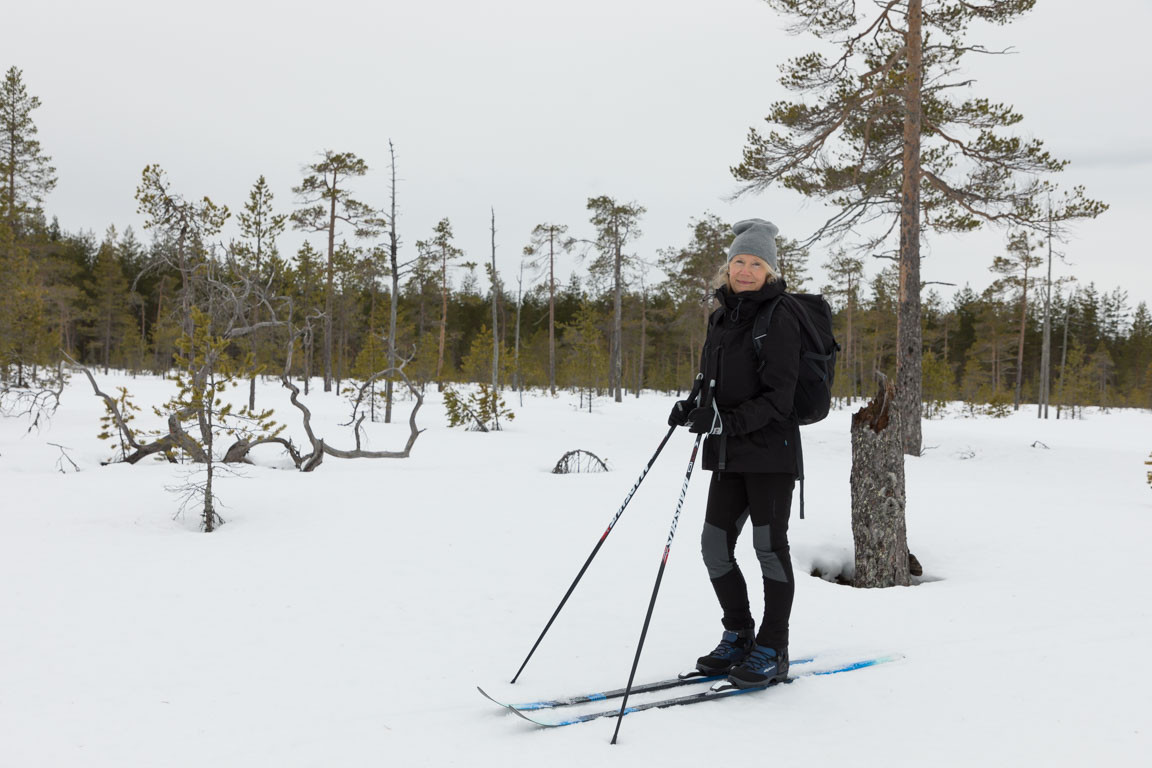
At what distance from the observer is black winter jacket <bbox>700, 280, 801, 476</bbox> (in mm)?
3029

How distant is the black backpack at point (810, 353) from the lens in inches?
122

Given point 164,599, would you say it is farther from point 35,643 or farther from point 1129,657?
point 1129,657

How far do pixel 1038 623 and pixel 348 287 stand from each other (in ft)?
115

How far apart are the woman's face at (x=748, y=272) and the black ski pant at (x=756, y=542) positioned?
3.18 ft

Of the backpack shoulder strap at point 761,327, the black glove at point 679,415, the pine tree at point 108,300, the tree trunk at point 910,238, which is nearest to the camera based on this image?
the backpack shoulder strap at point 761,327

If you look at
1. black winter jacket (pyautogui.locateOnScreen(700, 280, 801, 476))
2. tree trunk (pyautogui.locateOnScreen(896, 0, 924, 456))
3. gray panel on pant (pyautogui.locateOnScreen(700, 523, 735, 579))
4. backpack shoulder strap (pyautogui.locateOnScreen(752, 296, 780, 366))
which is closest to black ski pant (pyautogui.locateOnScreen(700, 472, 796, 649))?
gray panel on pant (pyautogui.locateOnScreen(700, 523, 735, 579))

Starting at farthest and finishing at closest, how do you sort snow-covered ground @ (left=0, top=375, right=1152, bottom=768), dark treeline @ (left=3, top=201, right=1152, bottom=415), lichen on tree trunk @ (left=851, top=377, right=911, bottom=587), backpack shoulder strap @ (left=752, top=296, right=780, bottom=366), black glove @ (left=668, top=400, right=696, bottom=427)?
dark treeline @ (left=3, top=201, right=1152, bottom=415) → lichen on tree trunk @ (left=851, top=377, right=911, bottom=587) → black glove @ (left=668, top=400, right=696, bottom=427) → backpack shoulder strap @ (left=752, top=296, right=780, bottom=366) → snow-covered ground @ (left=0, top=375, right=1152, bottom=768)

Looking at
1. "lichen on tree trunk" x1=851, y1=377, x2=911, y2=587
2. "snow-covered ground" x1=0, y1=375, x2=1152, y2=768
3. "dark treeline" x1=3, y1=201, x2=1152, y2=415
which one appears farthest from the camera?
"dark treeline" x1=3, y1=201, x2=1152, y2=415

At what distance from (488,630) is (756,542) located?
74.4 inches

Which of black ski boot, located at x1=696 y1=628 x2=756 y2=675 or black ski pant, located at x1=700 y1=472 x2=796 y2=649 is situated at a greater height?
black ski pant, located at x1=700 y1=472 x2=796 y2=649

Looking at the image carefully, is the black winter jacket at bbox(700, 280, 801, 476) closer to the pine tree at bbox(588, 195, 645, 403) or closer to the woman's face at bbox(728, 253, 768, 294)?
the woman's face at bbox(728, 253, 768, 294)

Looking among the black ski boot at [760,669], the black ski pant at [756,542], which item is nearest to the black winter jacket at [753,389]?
the black ski pant at [756,542]

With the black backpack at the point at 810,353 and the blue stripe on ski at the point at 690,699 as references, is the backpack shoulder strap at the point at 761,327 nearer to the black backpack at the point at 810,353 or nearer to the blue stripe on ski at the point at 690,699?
the black backpack at the point at 810,353

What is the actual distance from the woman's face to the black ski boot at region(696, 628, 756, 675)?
185 centimetres
